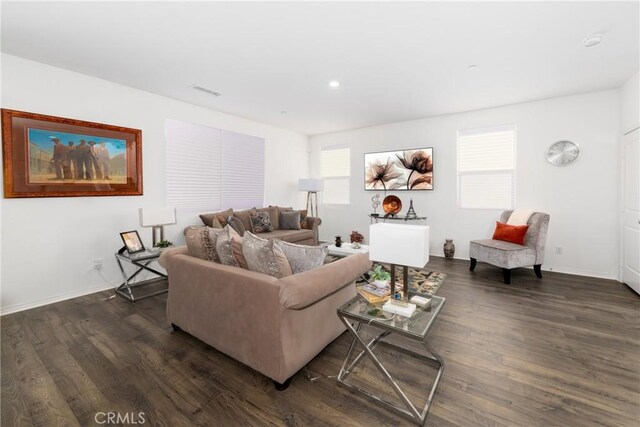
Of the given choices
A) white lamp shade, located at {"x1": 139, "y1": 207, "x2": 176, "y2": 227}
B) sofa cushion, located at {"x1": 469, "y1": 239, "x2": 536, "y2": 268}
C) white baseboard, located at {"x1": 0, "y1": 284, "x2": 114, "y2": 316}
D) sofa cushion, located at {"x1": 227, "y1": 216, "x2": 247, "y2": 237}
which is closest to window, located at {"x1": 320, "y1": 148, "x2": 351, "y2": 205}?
sofa cushion, located at {"x1": 227, "y1": 216, "x2": 247, "y2": 237}

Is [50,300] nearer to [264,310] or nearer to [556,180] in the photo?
[264,310]

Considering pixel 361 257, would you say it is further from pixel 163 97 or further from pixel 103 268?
pixel 163 97

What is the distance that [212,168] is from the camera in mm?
5023

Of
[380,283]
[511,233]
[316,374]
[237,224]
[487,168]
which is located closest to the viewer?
[316,374]

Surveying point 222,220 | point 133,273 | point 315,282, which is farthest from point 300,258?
point 133,273

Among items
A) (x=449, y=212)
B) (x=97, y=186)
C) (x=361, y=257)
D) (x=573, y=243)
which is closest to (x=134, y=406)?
(x=361, y=257)

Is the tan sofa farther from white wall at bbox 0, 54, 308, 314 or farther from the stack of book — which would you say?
white wall at bbox 0, 54, 308, 314

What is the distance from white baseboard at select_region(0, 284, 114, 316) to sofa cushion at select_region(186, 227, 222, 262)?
2231 millimetres

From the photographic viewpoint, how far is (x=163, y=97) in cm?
428

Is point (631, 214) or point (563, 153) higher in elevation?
point (563, 153)

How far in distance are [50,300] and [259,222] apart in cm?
290

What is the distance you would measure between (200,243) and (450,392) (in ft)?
7.01

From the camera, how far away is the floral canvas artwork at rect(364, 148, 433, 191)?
5.51 meters

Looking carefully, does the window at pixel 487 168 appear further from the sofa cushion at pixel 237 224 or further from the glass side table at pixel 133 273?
the glass side table at pixel 133 273
